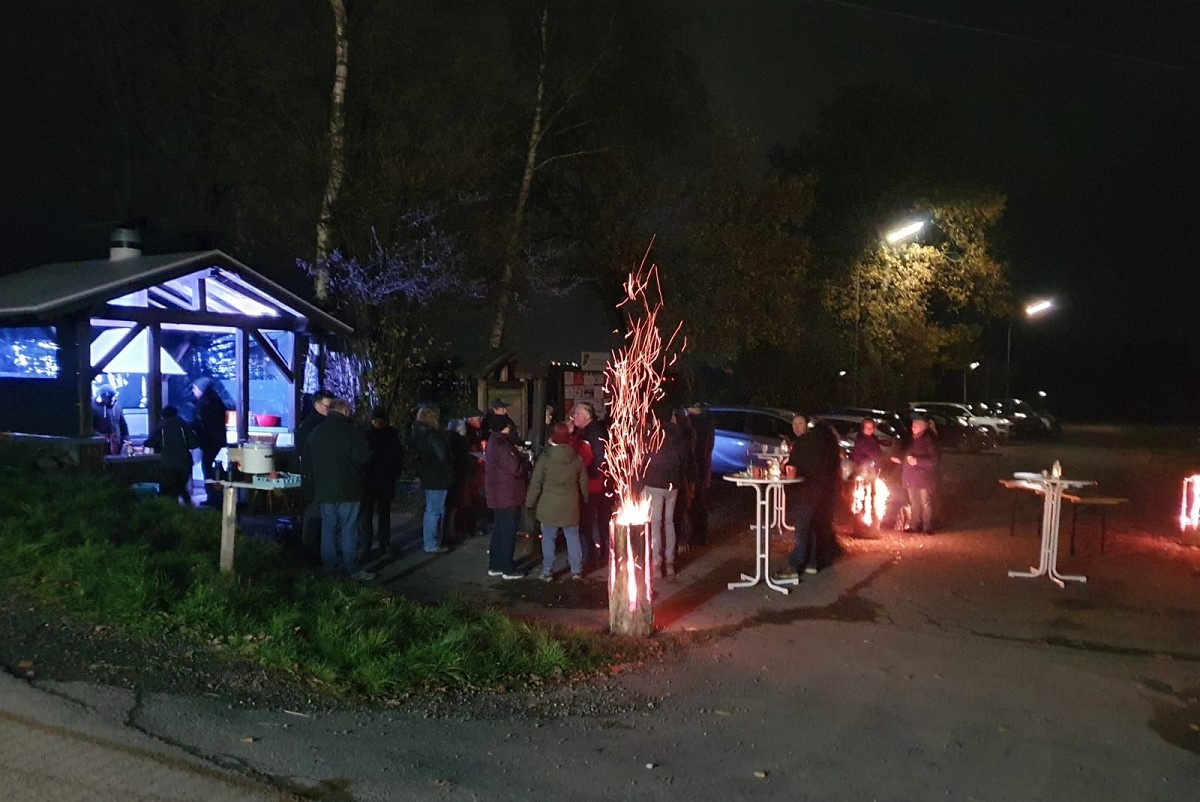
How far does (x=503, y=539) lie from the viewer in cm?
1062

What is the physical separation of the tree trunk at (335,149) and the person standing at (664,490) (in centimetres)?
999

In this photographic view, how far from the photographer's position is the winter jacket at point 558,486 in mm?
10227

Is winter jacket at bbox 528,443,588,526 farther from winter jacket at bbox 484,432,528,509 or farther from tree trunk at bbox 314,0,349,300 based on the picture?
tree trunk at bbox 314,0,349,300

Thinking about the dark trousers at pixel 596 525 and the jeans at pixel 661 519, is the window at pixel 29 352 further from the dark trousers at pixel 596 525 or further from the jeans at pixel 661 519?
the jeans at pixel 661 519

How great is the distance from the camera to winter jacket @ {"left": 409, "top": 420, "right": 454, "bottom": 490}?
37.2 ft

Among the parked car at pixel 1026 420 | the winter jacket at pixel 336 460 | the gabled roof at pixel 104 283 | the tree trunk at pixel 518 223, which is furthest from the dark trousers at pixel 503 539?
the parked car at pixel 1026 420

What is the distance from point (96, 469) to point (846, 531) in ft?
32.8

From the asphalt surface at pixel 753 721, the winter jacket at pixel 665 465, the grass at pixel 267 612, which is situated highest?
the winter jacket at pixel 665 465

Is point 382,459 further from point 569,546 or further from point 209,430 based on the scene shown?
point 209,430

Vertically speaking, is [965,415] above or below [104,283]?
below

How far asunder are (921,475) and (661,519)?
5.05 m

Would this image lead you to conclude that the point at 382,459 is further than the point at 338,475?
Yes

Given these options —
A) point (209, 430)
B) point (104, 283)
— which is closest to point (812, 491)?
point (209, 430)

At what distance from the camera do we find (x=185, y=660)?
21.3ft
